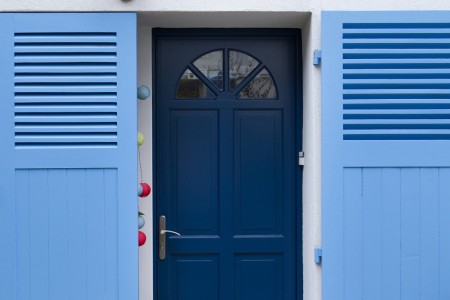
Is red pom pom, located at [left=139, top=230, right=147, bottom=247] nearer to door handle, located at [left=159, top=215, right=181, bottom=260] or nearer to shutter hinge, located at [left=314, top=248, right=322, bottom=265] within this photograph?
door handle, located at [left=159, top=215, right=181, bottom=260]

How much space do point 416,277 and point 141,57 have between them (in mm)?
2286

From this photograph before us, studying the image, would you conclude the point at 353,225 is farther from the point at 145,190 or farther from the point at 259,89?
the point at 145,190

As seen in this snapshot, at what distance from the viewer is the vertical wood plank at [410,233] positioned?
376 cm

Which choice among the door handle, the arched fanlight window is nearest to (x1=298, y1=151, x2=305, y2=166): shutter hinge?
the arched fanlight window

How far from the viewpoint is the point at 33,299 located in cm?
374

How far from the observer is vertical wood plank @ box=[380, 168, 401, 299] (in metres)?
3.75

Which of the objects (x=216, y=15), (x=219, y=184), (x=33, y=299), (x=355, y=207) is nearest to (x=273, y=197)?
(x=219, y=184)

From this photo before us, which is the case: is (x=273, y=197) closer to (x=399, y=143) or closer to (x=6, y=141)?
(x=399, y=143)

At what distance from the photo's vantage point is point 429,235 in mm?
3762

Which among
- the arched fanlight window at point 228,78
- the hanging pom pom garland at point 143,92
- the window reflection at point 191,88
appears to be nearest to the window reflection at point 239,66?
the arched fanlight window at point 228,78

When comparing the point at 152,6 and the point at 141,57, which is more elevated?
the point at 152,6

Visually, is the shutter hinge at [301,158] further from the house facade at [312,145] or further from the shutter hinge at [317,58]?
the shutter hinge at [317,58]

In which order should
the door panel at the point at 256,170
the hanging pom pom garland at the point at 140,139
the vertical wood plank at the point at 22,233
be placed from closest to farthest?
the vertical wood plank at the point at 22,233
the hanging pom pom garland at the point at 140,139
the door panel at the point at 256,170

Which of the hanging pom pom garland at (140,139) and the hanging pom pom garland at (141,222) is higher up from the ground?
the hanging pom pom garland at (140,139)
